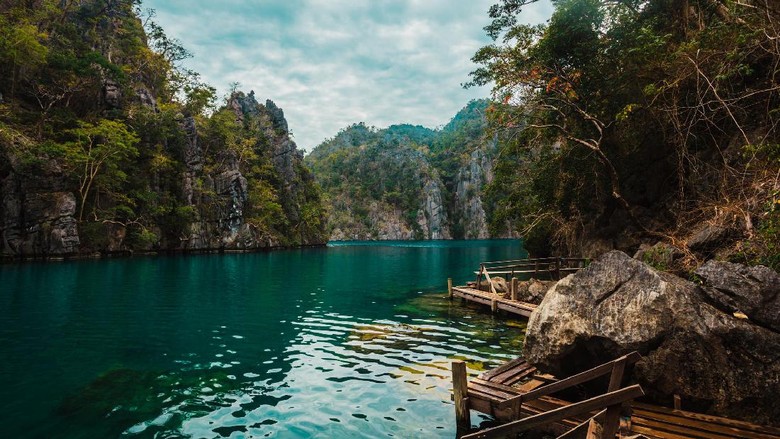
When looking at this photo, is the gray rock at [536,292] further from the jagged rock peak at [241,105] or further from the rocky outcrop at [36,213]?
the jagged rock peak at [241,105]

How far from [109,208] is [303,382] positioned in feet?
158

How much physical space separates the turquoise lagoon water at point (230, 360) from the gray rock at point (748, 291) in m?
5.93

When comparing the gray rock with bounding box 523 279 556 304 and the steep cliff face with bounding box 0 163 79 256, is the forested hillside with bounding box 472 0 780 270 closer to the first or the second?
the gray rock with bounding box 523 279 556 304

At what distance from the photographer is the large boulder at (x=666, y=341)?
23.8ft

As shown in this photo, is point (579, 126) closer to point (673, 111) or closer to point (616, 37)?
point (616, 37)

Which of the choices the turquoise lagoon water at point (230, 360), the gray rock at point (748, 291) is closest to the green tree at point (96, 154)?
the turquoise lagoon water at point (230, 360)

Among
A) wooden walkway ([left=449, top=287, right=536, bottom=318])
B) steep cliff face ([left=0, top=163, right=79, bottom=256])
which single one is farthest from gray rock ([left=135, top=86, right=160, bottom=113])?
wooden walkway ([left=449, top=287, right=536, bottom=318])

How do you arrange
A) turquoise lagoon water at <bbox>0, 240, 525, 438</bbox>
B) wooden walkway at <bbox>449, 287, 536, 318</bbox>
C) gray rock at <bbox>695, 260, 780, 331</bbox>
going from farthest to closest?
wooden walkway at <bbox>449, 287, 536, 318</bbox>, turquoise lagoon water at <bbox>0, 240, 525, 438</bbox>, gray rock at <bbox>695, 260, 780, 331</bbox>

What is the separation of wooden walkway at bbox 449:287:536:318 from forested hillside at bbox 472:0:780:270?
5.55m

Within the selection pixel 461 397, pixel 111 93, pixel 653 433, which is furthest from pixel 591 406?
pixel 111 93

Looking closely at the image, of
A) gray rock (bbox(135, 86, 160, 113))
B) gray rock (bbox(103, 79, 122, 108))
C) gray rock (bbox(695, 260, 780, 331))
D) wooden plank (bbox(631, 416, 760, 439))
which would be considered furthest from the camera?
gray rock (bbox(135, 86, 160, 113))

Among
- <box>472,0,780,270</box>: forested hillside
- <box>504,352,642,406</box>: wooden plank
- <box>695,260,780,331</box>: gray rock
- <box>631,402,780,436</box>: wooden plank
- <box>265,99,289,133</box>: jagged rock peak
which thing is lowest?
<box>631,402,780,436</box>: wooden plank

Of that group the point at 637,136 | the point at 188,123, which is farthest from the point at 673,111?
the point at 188,123

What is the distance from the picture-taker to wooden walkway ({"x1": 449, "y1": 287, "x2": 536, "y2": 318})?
18.5 meters
